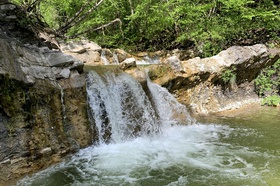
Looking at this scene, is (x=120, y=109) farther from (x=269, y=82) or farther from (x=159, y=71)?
(x=269, y=82)

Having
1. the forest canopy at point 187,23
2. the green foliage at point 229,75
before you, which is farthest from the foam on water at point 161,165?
the forest canopy at point 187,23

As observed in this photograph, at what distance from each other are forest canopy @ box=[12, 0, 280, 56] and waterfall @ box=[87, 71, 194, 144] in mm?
3220

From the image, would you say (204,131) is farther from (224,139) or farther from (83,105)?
(83,105)

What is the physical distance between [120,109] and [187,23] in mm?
5789

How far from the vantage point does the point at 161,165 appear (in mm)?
4598

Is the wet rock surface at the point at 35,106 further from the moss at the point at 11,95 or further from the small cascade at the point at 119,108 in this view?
the small cascade at the point at 119,108

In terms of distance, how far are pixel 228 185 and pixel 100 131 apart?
2.98 meters

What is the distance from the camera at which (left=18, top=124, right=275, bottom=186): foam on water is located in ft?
13.2

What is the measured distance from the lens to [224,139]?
5867 mm

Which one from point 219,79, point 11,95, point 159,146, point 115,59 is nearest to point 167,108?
point 159,146

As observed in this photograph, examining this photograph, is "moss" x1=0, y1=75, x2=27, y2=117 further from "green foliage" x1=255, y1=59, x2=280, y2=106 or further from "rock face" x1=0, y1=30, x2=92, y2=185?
"green foliage" x1=255, y1=59, x2=280, y2=106

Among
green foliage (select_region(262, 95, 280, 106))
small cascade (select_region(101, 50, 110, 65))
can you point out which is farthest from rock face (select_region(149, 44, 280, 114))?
small cascade (select_region(101, 50, 110, 65))

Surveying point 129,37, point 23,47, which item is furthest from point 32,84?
point 129,37

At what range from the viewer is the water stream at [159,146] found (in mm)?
4105
